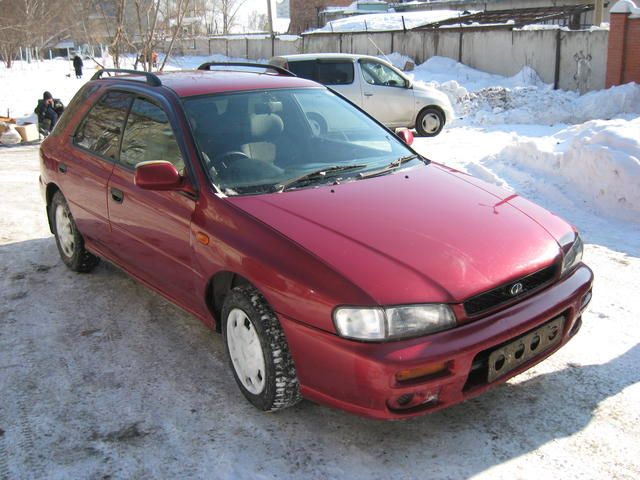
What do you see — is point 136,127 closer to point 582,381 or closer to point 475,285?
point 475,285

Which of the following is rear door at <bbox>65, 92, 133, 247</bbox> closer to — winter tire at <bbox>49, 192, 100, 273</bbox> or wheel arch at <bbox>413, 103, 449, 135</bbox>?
winter tire at <bbox>49, 192, 100, 273</bbox>

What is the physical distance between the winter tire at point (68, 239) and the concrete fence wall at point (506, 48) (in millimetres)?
16654

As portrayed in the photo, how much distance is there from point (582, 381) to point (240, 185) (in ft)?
7.27

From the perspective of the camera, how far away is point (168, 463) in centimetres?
305

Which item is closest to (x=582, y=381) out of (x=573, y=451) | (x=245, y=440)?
(x=573, y=451)

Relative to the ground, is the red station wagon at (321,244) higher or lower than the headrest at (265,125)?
lower

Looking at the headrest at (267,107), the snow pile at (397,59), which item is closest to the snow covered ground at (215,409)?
the headrest at (267,107)

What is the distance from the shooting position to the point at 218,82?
178 inches

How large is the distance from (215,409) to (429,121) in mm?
11192

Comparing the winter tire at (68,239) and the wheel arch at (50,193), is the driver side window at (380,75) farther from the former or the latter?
the winter tire at (68,239)

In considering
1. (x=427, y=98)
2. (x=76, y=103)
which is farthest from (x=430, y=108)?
(x=76, y=103)

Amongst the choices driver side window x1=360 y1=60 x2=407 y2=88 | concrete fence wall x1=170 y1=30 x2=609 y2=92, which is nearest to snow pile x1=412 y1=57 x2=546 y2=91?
concrete fence wall x1=170 y1=30 x2=609 y2=92

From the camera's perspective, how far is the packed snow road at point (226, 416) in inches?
118

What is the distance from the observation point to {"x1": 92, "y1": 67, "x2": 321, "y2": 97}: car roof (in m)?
4.36
